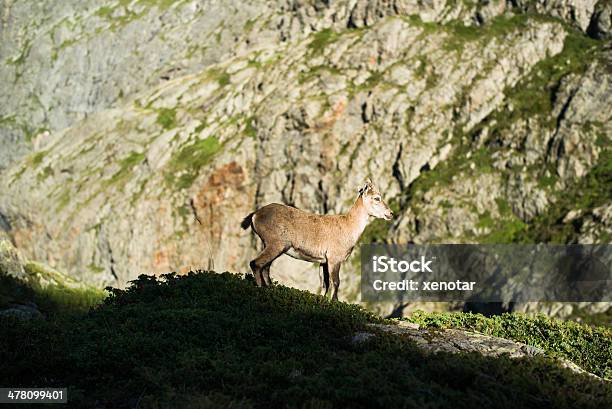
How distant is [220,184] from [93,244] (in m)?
21.1

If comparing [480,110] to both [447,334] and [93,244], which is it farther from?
[447,334]

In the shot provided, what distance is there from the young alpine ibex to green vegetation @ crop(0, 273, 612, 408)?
250cm

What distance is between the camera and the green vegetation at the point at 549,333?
1892cm

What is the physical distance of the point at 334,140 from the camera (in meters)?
77.7

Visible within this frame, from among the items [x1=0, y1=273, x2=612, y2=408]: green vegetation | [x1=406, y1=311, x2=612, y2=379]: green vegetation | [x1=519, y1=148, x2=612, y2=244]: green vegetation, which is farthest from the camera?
[x1=519, y1=148, x2=612, y2=244]: green vegetation

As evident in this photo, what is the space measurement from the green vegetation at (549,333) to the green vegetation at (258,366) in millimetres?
5123

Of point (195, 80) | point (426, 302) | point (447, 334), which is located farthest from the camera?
point (195, 80)

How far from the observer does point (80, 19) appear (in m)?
128

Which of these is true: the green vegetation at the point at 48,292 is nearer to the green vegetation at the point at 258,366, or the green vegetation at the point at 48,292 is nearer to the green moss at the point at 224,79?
the green vegetation at the point at 258,366

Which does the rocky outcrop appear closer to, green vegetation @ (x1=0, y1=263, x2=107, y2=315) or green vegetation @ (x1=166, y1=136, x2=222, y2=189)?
green vegetation @ (x1=0, y1=263, x2=107, y2=315)

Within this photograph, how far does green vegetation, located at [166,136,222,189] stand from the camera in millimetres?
80875

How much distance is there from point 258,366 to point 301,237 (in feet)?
23.3

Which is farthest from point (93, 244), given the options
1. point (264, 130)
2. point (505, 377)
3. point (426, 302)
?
point (505, 377)

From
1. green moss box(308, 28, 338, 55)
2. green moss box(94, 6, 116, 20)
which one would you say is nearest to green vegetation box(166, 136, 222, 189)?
green moss box(308, 28, 338, 55)
